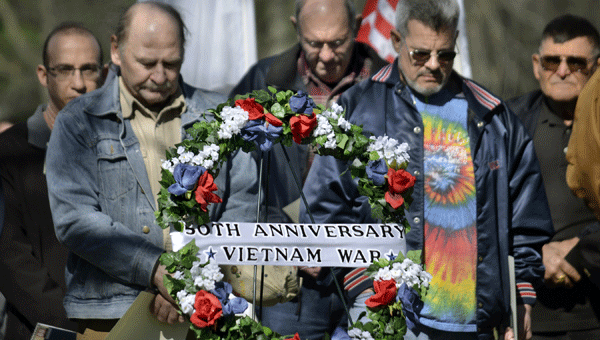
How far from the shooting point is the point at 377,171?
13.3ft

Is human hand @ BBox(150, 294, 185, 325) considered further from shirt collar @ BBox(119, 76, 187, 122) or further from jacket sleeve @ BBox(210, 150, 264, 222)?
shirt collar @ BBox(119, 76, 187, 122)

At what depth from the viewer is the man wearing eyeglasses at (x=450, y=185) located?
14.5 ft

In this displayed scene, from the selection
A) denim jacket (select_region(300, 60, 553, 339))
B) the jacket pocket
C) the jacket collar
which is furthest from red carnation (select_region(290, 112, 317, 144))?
the jacket collar

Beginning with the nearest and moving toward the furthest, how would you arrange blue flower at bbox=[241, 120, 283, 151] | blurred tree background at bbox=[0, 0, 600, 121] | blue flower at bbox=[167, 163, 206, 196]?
1. blue flower at bbox=[167, 163, 206, 196]
2. blue flower at bbox=[241, 120, 283, 151]
3. blurred tree background at bbox=[0, 0, 600, 121]

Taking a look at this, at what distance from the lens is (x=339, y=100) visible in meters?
Result: 4.77

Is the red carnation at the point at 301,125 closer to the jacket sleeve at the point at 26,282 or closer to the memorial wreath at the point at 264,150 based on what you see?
the memorial wreath at the point at 264,150

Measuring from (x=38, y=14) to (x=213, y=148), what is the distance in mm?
10476

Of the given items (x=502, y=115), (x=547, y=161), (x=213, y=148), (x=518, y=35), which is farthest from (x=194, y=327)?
(x=518, y=35)

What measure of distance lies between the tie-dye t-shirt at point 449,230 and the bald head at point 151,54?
1.25 m

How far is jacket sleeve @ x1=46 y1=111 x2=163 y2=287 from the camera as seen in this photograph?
Answer: 4109 mm

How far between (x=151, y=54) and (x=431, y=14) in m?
1.37

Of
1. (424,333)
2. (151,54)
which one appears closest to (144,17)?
(151,54)

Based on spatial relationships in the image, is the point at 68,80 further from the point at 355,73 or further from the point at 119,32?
the point at 355,73

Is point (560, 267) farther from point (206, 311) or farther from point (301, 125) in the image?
point (206, 311)
